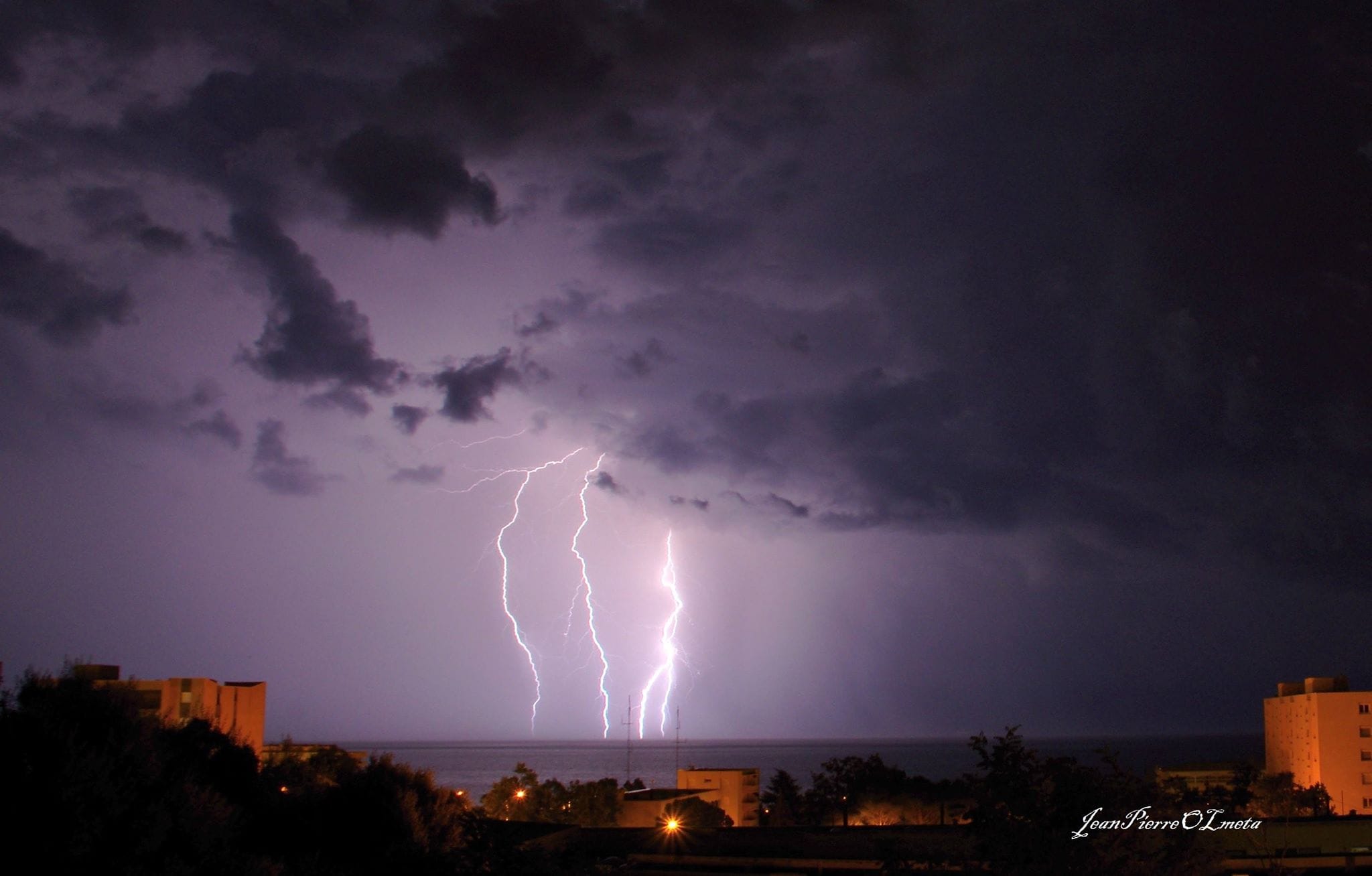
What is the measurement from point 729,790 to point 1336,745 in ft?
126

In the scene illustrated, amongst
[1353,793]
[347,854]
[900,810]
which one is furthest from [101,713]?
[1353,793]

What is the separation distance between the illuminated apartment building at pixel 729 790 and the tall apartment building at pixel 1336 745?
32933mm

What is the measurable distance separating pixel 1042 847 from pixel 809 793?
4793 centimetres

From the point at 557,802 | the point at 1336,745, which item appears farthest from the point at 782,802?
the point at 1336,745

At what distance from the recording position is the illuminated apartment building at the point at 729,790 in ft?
197

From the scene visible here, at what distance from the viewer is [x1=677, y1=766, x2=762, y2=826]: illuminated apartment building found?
197 feet

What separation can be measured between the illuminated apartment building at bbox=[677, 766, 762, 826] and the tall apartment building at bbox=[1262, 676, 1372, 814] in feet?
108

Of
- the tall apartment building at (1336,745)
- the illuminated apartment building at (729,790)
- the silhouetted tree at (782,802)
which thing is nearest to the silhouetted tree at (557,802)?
the illuminated apartment building at (729,790)

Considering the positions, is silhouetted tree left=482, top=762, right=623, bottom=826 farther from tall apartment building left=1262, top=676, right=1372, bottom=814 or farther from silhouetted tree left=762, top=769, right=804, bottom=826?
tall apartment building left=1262, top=676, right=1372, bottom=814

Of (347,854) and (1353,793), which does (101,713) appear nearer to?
(347,854)

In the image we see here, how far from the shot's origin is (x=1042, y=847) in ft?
45.8

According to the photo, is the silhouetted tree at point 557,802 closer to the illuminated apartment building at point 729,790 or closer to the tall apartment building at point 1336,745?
the illuminated apartment building at point 729,790

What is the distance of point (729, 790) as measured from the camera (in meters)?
60.7

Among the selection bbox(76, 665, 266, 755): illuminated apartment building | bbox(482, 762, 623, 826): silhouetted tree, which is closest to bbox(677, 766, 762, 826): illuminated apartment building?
bbox(482, 762, 623, 826): silhouetted tree
